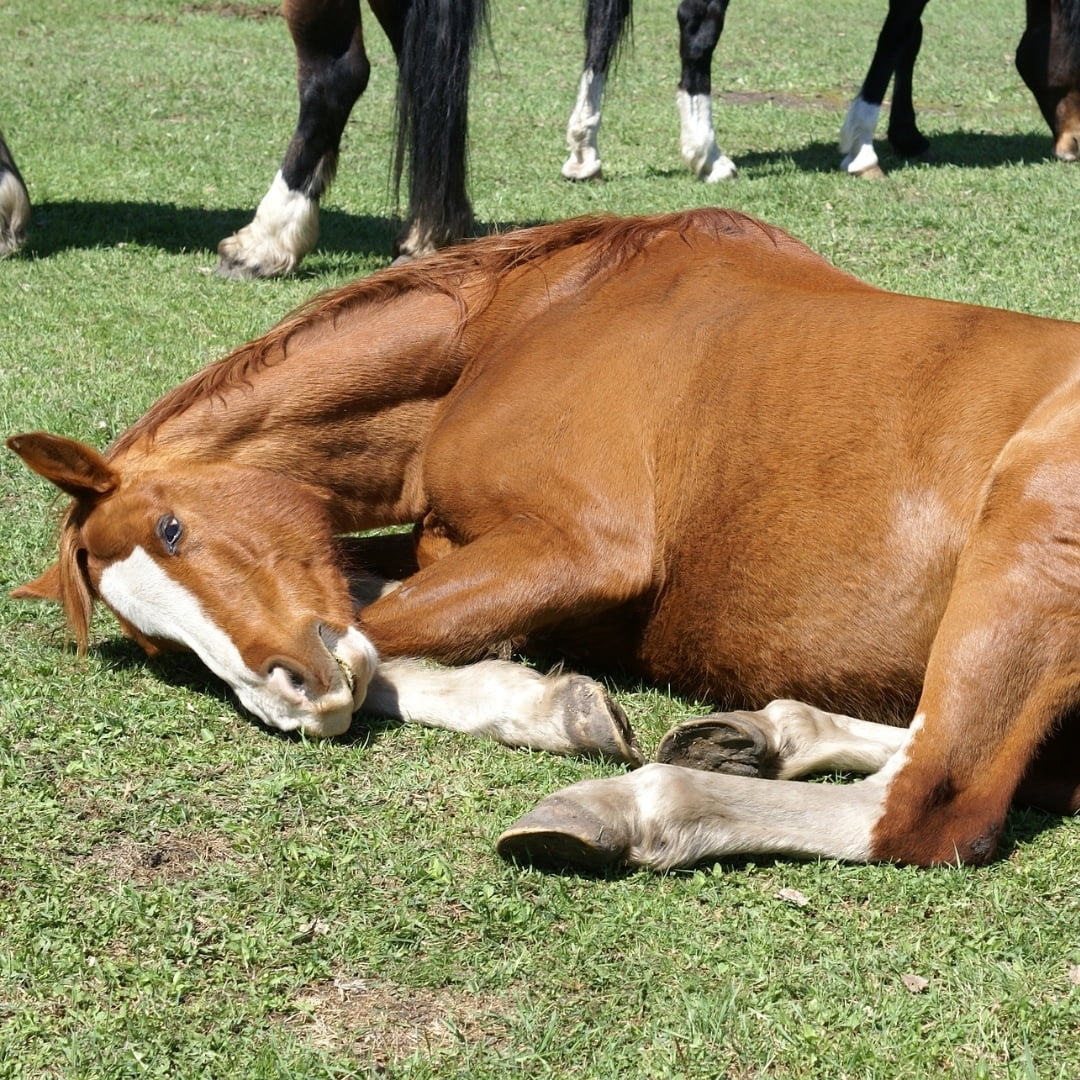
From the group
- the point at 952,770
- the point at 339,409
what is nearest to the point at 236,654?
the point at 339,409

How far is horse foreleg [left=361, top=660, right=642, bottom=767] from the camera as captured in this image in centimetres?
346

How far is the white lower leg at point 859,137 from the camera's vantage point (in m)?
10.7

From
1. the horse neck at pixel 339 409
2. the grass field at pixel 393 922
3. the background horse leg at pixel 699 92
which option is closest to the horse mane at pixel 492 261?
the horse neck at pixel 339 409

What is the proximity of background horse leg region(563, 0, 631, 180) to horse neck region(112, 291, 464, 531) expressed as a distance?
22.9ft

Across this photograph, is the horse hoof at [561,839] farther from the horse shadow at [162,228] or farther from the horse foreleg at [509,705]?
the horse shadow at [162,228]

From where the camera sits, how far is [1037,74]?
11.4m

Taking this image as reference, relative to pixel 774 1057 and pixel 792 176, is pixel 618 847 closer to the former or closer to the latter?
pixel 774 1057

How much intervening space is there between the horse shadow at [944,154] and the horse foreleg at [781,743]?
26.9 feet

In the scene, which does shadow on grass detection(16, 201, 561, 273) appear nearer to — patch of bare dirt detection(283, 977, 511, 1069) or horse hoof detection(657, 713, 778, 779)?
horse hoof detection(657, 713, 778, 779)

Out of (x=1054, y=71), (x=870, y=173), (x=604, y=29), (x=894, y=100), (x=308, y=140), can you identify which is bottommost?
(x=870, y=173)

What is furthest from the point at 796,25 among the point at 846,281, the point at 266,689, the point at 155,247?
the point at 266,689

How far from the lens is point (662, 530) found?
12.1ft

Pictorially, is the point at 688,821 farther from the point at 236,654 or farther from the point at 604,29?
the point at 604,29

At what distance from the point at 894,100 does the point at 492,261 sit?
8576 mm
